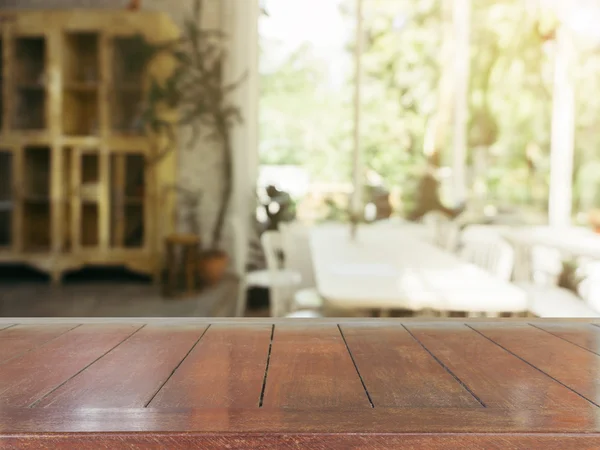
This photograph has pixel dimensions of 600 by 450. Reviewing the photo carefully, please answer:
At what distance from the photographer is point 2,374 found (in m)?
1.02

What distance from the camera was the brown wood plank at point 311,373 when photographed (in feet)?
2.91

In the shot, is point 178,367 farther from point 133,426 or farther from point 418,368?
point 418,368

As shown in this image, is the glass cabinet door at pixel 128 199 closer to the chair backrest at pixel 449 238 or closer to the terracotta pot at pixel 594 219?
the chair backrest at pixel 449 238

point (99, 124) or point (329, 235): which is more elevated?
point (99, 124)

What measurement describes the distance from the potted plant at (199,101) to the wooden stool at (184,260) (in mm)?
147

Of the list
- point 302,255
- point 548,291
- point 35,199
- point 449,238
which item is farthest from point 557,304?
point 35,199

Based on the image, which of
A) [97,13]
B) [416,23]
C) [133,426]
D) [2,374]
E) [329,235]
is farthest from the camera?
[416,23]

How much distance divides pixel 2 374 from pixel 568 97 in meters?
5.38

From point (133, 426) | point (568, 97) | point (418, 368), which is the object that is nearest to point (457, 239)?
point (568, 97)

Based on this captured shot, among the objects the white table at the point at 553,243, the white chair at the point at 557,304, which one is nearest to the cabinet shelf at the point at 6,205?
the white table at the point at 553,243

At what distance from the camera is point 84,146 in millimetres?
5074

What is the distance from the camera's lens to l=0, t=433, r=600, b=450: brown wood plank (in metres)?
0.77

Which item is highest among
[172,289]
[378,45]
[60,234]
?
[378,45]

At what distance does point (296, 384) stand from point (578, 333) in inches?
28.2
